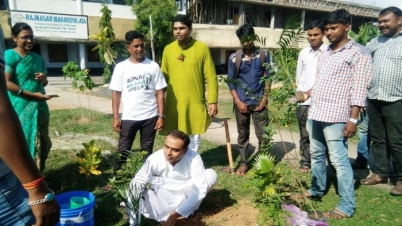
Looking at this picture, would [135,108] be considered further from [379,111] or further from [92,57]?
[92,57]

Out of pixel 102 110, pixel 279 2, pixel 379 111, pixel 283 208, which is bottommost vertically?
pixel 102 110

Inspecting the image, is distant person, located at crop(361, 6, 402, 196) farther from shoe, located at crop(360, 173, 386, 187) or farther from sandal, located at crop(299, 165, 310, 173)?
sandal, located at crop(299, 165, 310, 173)

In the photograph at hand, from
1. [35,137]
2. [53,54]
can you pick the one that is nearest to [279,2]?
[53,54]

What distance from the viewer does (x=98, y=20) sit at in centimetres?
1800

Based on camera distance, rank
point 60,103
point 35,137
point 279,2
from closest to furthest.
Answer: point 35,137
point 60,103
point 279,2

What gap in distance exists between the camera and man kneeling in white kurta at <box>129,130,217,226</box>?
2.83 metres

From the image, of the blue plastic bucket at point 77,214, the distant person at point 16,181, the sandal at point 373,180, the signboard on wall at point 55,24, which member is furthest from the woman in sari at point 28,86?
the signboard on wall at point 55,24

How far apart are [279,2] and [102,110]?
1842 cm

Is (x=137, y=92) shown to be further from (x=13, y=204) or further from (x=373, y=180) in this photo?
(x=373, y=180)

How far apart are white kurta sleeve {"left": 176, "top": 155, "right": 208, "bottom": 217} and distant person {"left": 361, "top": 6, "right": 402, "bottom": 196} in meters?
2.27

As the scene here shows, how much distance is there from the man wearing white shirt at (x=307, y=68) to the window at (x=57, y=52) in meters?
18.5

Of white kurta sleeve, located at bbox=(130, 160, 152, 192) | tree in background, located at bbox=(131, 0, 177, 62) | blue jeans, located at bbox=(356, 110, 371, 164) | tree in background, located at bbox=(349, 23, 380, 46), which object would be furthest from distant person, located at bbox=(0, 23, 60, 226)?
tree in background, located at bbox=(131, 0, 177, 62)

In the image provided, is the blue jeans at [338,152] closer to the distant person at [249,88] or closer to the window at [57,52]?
the distant person at [249,88]

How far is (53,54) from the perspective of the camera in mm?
19547
